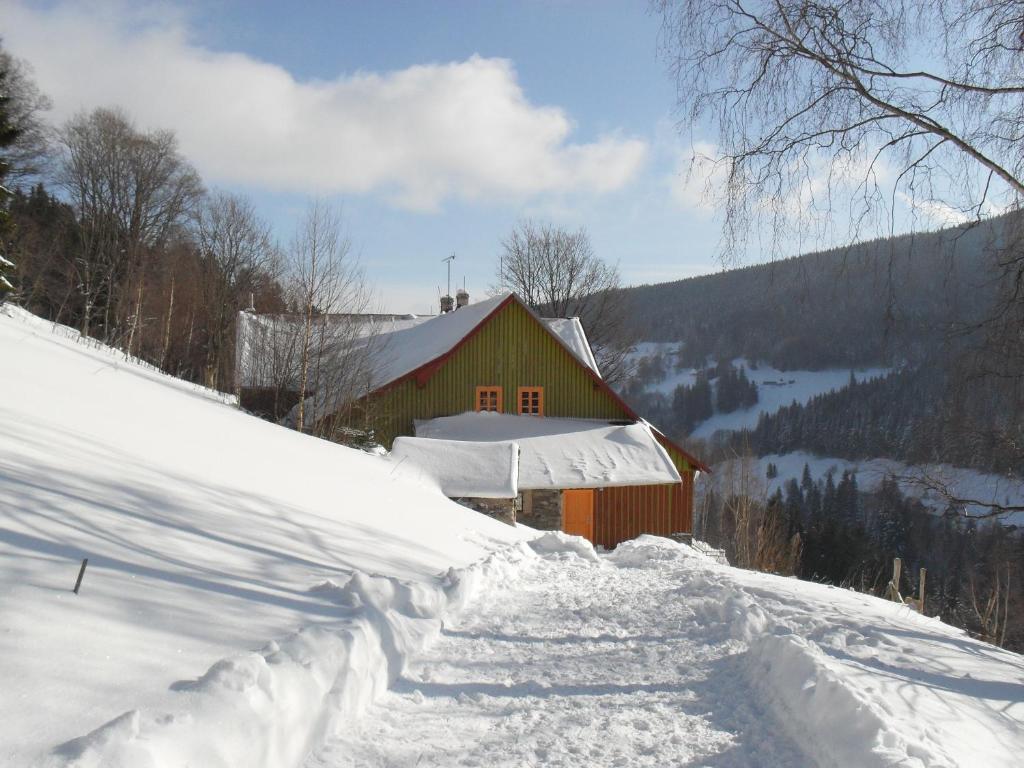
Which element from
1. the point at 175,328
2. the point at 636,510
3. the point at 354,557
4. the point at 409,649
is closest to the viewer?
the point at 409,649

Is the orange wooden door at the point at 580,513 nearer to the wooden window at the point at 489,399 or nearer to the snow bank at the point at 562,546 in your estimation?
the wooden window at the point at 489,399

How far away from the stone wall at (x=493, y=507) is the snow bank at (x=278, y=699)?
9626mm

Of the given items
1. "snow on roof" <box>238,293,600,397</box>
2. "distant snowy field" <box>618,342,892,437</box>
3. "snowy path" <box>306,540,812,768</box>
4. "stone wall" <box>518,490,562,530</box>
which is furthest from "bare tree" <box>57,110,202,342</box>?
"distant snowy field" <box>618,342,892,437</box>

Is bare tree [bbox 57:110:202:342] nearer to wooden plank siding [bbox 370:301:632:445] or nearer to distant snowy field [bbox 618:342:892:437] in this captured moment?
wooden plank siding [bbox 370:301:632:445]

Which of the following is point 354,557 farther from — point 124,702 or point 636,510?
point 636,510

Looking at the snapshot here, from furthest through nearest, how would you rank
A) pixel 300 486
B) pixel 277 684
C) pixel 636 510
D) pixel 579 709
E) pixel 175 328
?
1. pixel 175 328
2. pixel 636 510
3. pixel 300 486
4. pixel 579 709
5. pixel 277 684

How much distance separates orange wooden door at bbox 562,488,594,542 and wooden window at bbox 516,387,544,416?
328 cm

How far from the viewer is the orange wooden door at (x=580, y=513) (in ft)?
66.6

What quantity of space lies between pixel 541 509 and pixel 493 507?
446cm

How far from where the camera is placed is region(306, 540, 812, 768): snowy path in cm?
331

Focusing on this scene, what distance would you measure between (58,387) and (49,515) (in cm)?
434

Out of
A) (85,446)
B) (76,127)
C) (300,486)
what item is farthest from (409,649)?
(76,127)

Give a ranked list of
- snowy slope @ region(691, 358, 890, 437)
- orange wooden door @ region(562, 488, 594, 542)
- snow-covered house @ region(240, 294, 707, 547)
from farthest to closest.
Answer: snowy slope @ region(691, 358, 890, 437), orange wooden door @ region(562, 488, 594, 542), snow-covered house @ region(240, 294, 707, 547)

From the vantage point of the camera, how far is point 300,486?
8.13 metres
